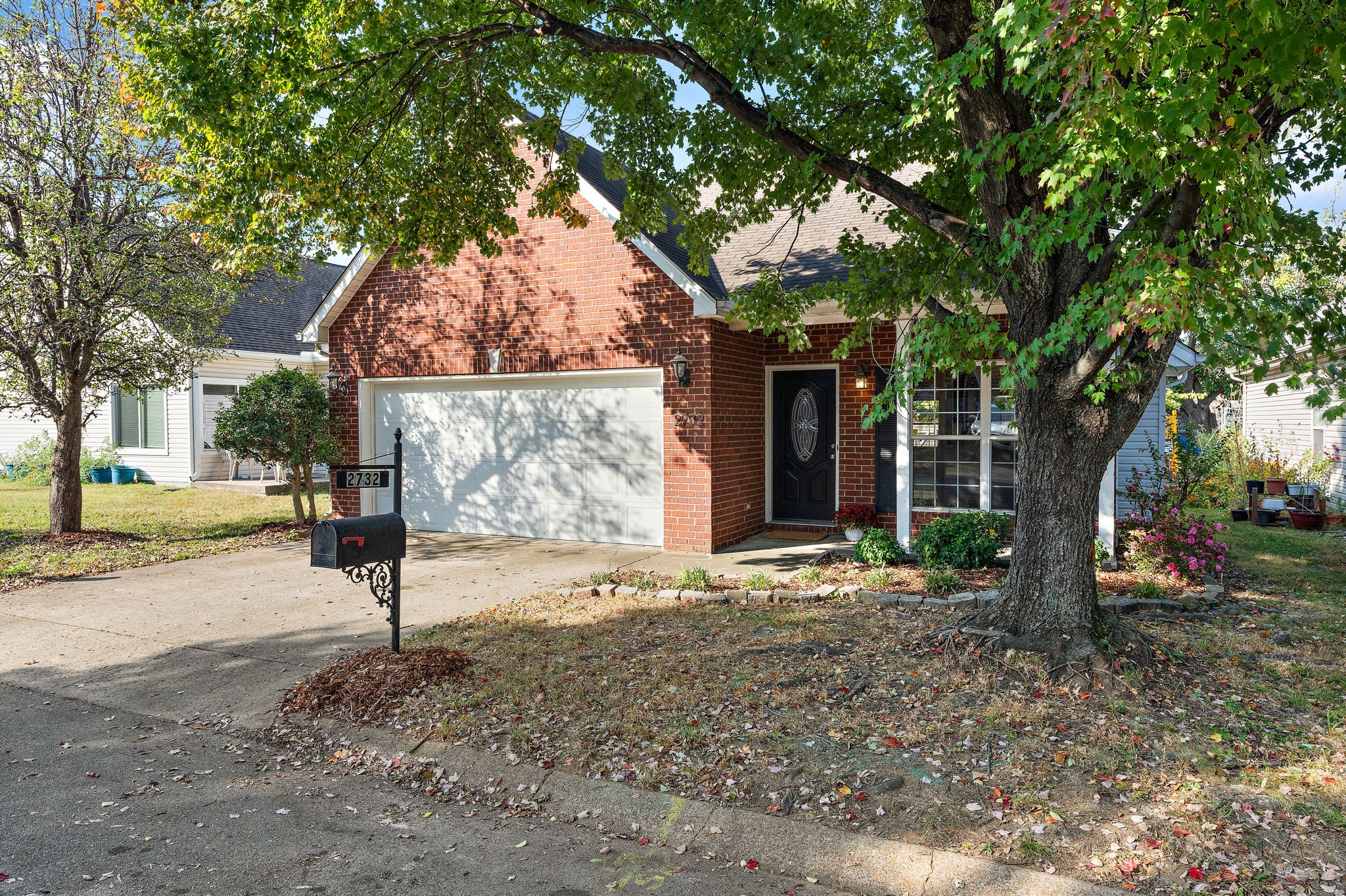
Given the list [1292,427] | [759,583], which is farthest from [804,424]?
[1292,427]

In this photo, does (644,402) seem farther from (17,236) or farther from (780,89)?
(17,236)

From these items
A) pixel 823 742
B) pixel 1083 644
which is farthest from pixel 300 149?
pixel 1083 644

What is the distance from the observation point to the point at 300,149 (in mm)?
7371

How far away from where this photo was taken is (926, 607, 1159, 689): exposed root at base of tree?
4.94 meters

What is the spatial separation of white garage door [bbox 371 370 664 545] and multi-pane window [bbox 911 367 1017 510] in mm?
3308

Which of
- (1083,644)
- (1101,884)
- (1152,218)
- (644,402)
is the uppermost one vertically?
(1152,218)

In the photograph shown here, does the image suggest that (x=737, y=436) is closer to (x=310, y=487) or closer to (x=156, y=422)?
(x=310, y=487)

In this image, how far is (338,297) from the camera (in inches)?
469

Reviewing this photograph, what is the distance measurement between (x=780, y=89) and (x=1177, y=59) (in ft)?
12.9

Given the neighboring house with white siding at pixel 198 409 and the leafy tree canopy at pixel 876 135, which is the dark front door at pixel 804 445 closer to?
the leafy tree canopy at pixel 876 135

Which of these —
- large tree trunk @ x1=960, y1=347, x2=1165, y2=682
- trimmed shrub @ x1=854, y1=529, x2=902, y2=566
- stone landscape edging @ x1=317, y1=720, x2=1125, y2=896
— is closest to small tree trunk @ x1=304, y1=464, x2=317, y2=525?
trimmed shrub @ x1=854, y1=529, x2=902, y2=566

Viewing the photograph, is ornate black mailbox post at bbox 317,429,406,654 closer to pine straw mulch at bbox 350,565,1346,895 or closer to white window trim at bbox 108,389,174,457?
pine straw mulch at bbox 350,565,1346,895

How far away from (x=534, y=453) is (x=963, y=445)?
5641 mm

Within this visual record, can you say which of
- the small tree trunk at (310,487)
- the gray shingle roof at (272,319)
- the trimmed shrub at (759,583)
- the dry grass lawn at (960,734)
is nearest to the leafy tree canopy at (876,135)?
the dry grass lawn at (960,734)
